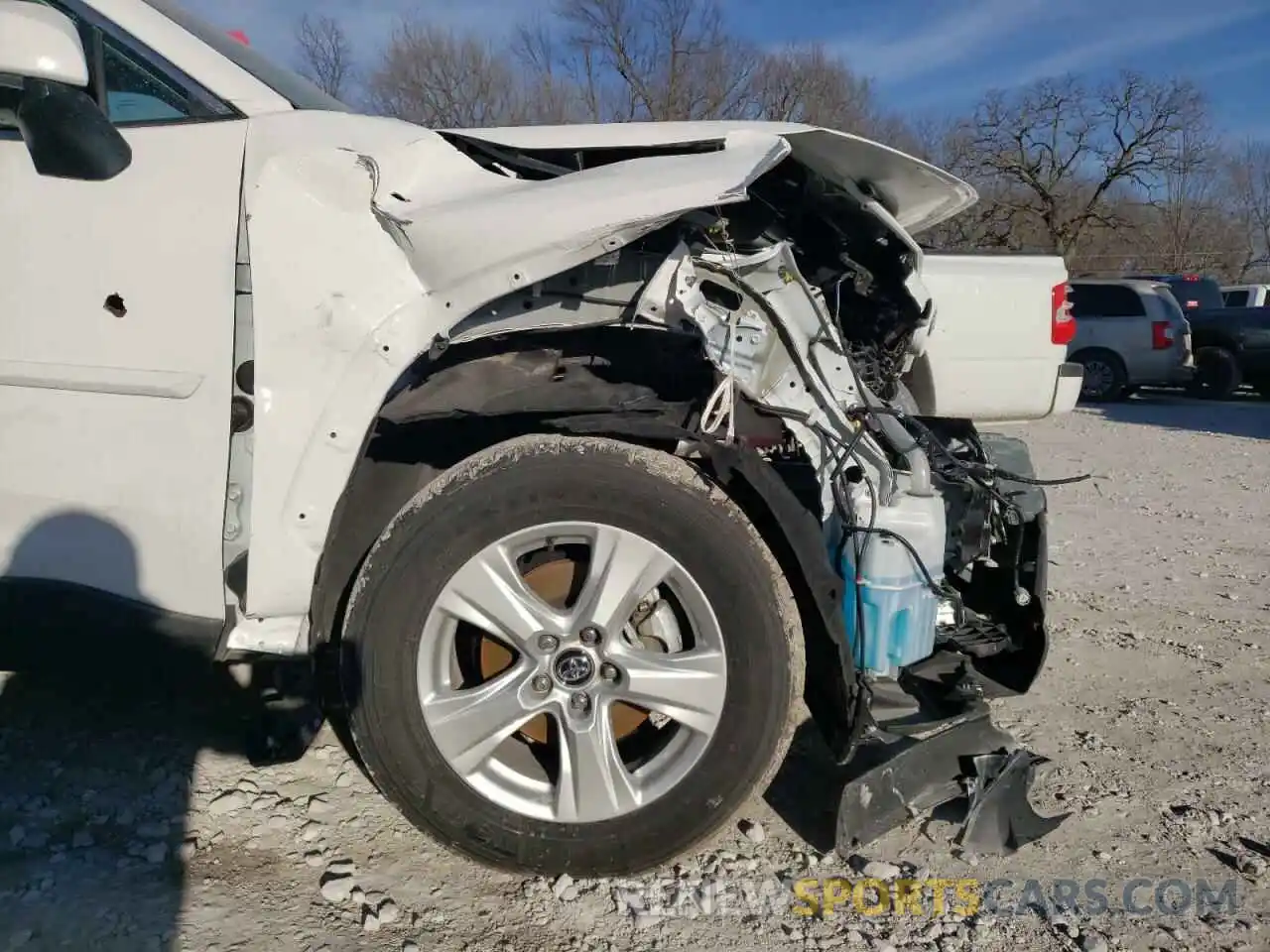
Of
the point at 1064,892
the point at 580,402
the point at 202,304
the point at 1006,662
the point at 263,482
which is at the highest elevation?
the point at 202,304

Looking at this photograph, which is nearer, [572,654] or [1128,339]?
[572,654]

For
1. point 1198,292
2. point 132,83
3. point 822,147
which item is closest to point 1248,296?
point 1198,292

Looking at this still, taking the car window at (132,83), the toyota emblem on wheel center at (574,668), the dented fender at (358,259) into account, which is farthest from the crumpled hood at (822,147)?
the toyota emblem on wheel center at (574,668)

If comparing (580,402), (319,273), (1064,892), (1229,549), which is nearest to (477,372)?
(580,402)

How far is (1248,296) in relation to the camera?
819 inches

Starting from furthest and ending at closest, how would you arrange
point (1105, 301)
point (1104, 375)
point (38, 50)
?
point (1105, 301) < point (1104, 375) < point (38, 50)

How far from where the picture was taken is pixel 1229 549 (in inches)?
217

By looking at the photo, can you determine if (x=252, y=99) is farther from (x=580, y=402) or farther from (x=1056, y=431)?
(x=1056, y=431)

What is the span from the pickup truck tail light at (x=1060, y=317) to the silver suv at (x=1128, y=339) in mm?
11590

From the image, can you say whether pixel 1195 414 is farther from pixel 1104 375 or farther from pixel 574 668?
pixel 574 668

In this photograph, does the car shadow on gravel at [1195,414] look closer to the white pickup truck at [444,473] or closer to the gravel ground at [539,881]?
the gravel ground at [539,881]

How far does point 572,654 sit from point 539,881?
1.96 ft

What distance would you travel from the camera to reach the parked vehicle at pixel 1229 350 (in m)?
14.8

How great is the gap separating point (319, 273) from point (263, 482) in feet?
1.77
